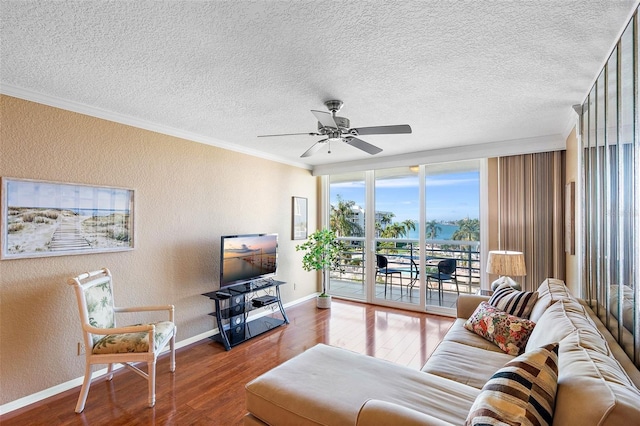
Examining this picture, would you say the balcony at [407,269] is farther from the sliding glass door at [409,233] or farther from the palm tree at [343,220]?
the palm tree at [343,220]

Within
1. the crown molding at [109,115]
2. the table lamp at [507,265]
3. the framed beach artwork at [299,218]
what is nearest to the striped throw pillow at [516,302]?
the table lamp at [507,265]

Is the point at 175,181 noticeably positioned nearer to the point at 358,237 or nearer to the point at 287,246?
the point at 287,246

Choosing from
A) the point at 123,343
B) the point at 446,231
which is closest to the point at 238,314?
the point at 123,343

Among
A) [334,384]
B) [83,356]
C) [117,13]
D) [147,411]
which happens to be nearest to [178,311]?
[83,356]

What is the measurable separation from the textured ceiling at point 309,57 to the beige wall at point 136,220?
32 cm

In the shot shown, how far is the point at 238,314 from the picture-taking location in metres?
3.81

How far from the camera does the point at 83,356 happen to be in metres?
2.76

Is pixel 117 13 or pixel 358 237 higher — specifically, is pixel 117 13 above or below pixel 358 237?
above

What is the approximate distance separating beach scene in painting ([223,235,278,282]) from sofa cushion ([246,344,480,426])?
2094 millimetres

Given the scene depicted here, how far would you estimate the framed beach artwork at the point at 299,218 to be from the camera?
209 inches

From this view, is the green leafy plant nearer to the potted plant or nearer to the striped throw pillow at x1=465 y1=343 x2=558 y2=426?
the potted plant

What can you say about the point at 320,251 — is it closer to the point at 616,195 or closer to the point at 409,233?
the point at 409,233

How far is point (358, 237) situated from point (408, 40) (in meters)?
4.14

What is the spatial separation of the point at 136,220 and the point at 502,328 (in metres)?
3.48
